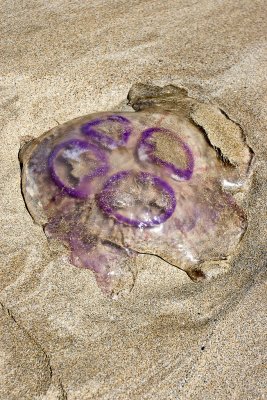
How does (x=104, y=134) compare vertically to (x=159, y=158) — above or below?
above

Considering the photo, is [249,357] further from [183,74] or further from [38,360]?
[183,74]

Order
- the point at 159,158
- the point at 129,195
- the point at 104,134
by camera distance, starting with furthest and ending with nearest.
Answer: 1. the point at 104,134
2. the point at 159,158
3. the point at 129,195

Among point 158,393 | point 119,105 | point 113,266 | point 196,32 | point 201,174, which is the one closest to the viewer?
point 158,393

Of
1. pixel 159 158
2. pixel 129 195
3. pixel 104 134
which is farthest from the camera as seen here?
pixel 104 134

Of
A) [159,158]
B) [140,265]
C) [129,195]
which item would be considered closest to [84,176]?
[129,195]

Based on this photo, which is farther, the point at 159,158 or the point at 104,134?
the point at 104,134

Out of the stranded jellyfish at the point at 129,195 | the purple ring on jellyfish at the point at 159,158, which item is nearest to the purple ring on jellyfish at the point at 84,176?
the stranded jellyfish at the point at 129,195

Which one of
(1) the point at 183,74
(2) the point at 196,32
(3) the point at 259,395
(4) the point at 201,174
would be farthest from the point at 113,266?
(2) the point at 196,32

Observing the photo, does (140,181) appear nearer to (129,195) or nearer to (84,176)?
(129,195)
